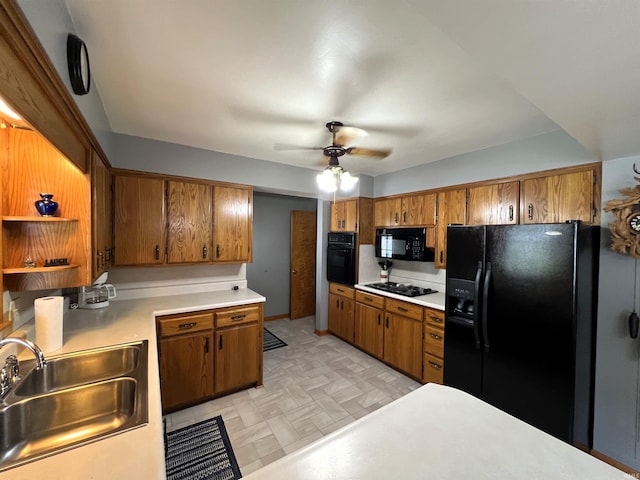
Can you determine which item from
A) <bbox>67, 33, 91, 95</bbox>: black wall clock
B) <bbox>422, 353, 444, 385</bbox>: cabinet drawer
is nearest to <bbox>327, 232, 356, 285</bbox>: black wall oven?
<bbox>422, 353, 444, 385</bbox>: cabinet drawer

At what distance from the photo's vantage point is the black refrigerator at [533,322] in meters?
1.75

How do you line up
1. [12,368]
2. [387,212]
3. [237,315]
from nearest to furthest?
1. [12,368]
2. [237,315]
3. [387,212]

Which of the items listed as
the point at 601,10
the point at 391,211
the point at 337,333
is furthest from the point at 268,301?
the point at 601,10

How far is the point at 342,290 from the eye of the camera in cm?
401

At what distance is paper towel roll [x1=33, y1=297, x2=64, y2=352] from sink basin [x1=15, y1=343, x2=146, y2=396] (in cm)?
14

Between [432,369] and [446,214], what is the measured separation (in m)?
1.67

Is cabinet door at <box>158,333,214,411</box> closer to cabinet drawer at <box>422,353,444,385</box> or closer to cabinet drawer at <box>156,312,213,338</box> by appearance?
cabinet drawer at <box>156,312,213,338</box>

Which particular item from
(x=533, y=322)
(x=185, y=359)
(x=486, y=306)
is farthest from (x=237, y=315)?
(x=533, y=322)

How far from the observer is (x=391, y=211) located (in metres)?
3.68

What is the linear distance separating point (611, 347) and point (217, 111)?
339cm

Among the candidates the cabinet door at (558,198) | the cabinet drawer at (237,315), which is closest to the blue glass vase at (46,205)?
the cabinet drawer at (237,315)

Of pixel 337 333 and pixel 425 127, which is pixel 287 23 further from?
pixel 337 333

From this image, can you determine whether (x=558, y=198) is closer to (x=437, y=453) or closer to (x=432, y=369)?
(x=432, y=369)

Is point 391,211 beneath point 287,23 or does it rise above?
beneath
